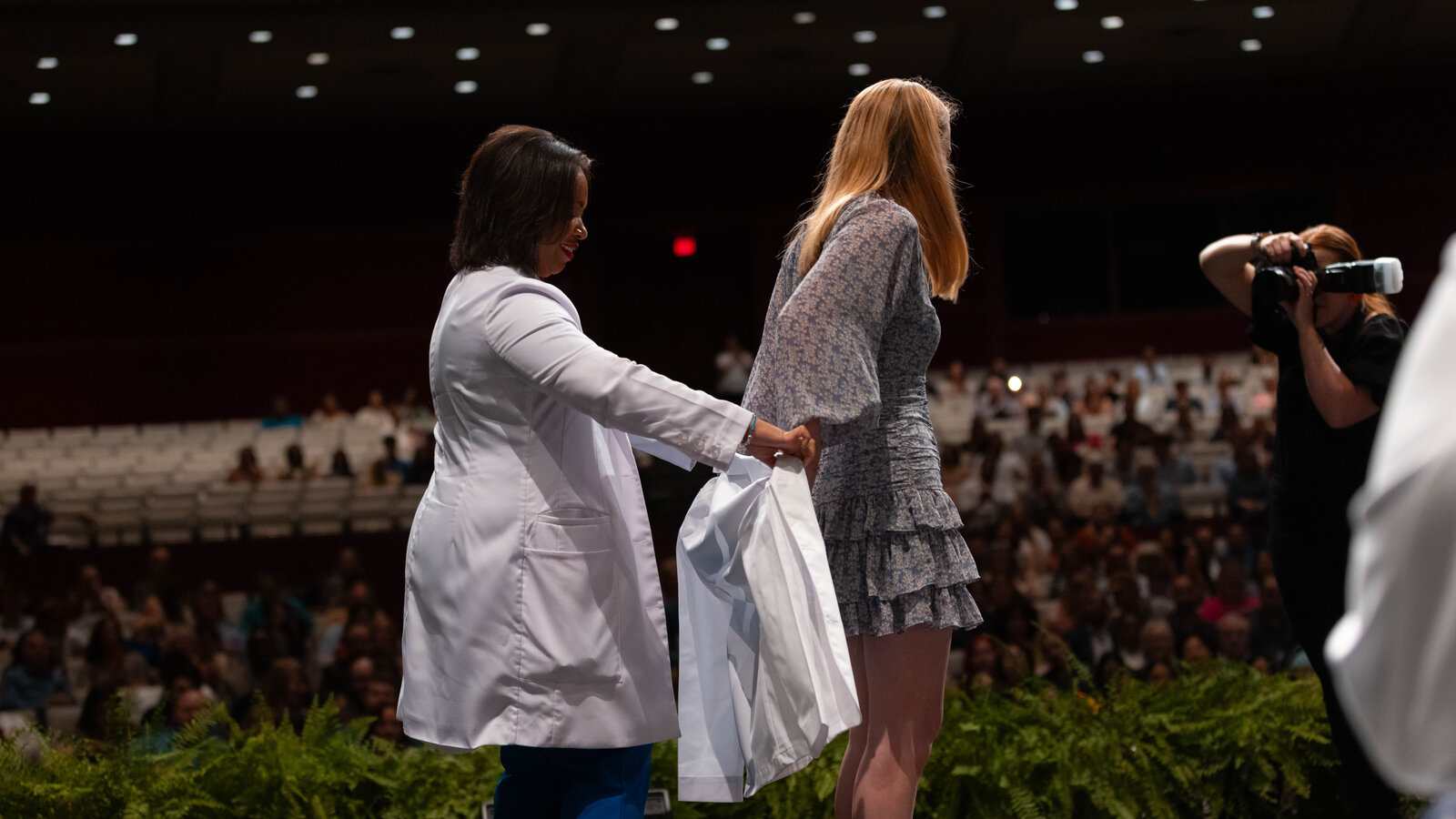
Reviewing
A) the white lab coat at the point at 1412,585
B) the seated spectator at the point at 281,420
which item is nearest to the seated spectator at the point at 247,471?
the seated spectator at the point at 281,420

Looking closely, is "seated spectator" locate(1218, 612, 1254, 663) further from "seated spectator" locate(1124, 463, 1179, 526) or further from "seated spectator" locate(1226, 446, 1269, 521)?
"seated spectator" locate(1124, 463, 1179, 526)

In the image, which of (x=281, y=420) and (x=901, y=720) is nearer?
(x=901, y=720)

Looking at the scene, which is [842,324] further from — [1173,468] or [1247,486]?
[1173,468]

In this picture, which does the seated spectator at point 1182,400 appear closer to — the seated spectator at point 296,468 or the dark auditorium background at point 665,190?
the dark auditorium background at point 665,190

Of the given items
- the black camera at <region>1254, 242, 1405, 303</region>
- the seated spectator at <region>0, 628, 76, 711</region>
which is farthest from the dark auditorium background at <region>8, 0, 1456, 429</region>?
the black camera at <region>1254, 242, 1405, 303</region>

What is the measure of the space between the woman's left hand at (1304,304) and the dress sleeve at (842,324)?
3.15 ft

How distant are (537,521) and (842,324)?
549mm

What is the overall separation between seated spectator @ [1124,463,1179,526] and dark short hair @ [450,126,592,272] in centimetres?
694

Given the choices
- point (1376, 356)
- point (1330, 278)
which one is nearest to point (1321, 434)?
point (1376, 356)

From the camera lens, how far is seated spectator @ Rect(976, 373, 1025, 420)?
10734mm

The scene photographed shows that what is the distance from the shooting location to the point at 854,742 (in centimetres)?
220

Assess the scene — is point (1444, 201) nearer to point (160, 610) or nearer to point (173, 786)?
point (160, 610)

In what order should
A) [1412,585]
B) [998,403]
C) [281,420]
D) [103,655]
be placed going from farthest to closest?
[281,420]
[998,403]
[103,655]
[1412,585]

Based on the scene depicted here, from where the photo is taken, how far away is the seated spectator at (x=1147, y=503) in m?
8.37
